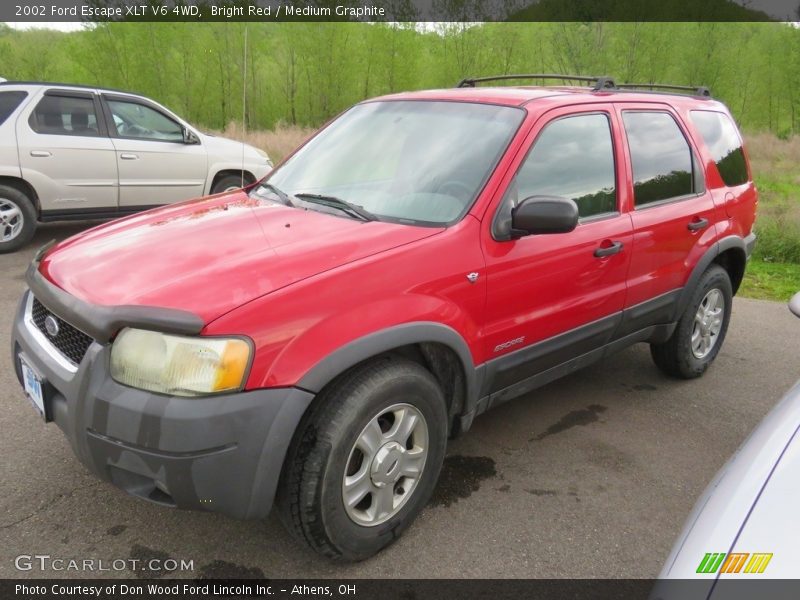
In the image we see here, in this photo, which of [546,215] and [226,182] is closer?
[546,215]

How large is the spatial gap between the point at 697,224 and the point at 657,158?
505 millimetres

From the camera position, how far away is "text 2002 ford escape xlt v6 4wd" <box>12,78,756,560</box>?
6.93 feet

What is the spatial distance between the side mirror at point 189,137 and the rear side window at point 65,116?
1055 millimetres

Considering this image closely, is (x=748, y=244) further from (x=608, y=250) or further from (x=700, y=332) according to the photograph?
(x=608, y=250)

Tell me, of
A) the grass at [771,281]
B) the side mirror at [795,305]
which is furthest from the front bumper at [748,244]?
the grass at [771,281]

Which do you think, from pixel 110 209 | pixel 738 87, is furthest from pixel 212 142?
pixel 738 87

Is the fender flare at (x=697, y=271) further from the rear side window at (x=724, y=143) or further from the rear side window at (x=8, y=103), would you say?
the rear side window at (x=8, y=103)

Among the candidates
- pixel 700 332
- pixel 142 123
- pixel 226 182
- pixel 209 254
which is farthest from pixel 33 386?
pixel 226 182

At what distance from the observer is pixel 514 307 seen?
115 inches

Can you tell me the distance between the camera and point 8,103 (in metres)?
6.85

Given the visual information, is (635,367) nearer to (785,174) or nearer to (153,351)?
(153,351)

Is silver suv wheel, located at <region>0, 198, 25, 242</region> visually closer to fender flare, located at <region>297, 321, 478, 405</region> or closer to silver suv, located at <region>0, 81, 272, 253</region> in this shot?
silver suv, located at <region>0, 81, 272, 253</region>

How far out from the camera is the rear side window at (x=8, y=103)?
6.81m

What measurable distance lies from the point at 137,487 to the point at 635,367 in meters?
3.57
